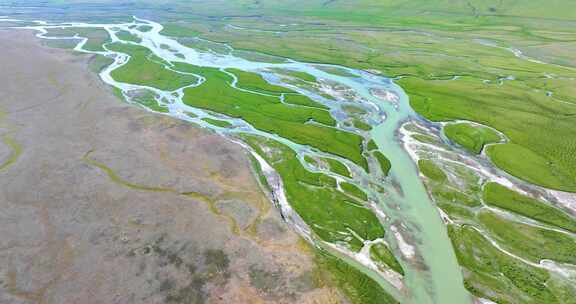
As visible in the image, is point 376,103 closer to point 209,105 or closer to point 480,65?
point 209,105

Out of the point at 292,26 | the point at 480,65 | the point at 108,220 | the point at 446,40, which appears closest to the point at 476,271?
the point at 108,220

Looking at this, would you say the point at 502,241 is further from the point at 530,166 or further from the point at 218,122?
the point at 218,122

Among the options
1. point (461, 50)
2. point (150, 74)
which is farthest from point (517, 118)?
point (150, 74)

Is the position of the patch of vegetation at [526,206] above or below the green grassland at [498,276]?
above

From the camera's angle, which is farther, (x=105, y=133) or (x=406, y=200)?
(x=105, y=133)

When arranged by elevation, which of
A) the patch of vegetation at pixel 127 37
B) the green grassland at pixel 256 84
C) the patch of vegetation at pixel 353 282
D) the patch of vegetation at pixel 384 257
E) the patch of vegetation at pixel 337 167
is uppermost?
the patch of vegetation at pixel 127 37

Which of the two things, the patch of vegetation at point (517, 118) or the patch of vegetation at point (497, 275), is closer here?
the patch of vegetation at point (497, 275)

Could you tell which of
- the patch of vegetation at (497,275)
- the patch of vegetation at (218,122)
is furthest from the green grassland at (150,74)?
the patch of vegetation at (497,275)

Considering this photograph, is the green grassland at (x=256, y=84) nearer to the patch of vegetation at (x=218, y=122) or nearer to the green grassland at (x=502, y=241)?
the patch of vegetation at (x=218, y=122)
